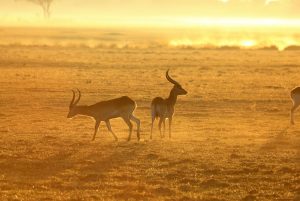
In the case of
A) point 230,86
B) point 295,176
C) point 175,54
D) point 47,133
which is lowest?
point 175,54

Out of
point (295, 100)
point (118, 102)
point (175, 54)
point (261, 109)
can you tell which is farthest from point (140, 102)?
point (175, 54)

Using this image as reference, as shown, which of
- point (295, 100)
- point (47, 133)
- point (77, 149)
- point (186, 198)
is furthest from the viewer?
point (295, 100)

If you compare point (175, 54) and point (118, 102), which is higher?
point (118, 102)

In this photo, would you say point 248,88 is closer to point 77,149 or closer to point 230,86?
point 230,86

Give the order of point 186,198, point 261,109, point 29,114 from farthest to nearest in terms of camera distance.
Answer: point 261,109, point 29,114, point 186,198

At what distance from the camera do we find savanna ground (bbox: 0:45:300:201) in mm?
12898

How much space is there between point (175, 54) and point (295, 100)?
3728 cm

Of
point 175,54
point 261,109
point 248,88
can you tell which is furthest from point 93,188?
point 175,54

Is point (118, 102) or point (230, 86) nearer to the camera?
point (118, 102)

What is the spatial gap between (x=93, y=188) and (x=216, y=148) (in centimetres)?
468

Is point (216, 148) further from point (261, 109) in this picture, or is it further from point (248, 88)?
point (248, 88)

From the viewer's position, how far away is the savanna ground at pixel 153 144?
12.9m

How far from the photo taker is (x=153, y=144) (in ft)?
56.4

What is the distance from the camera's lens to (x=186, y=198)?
12.2 m
